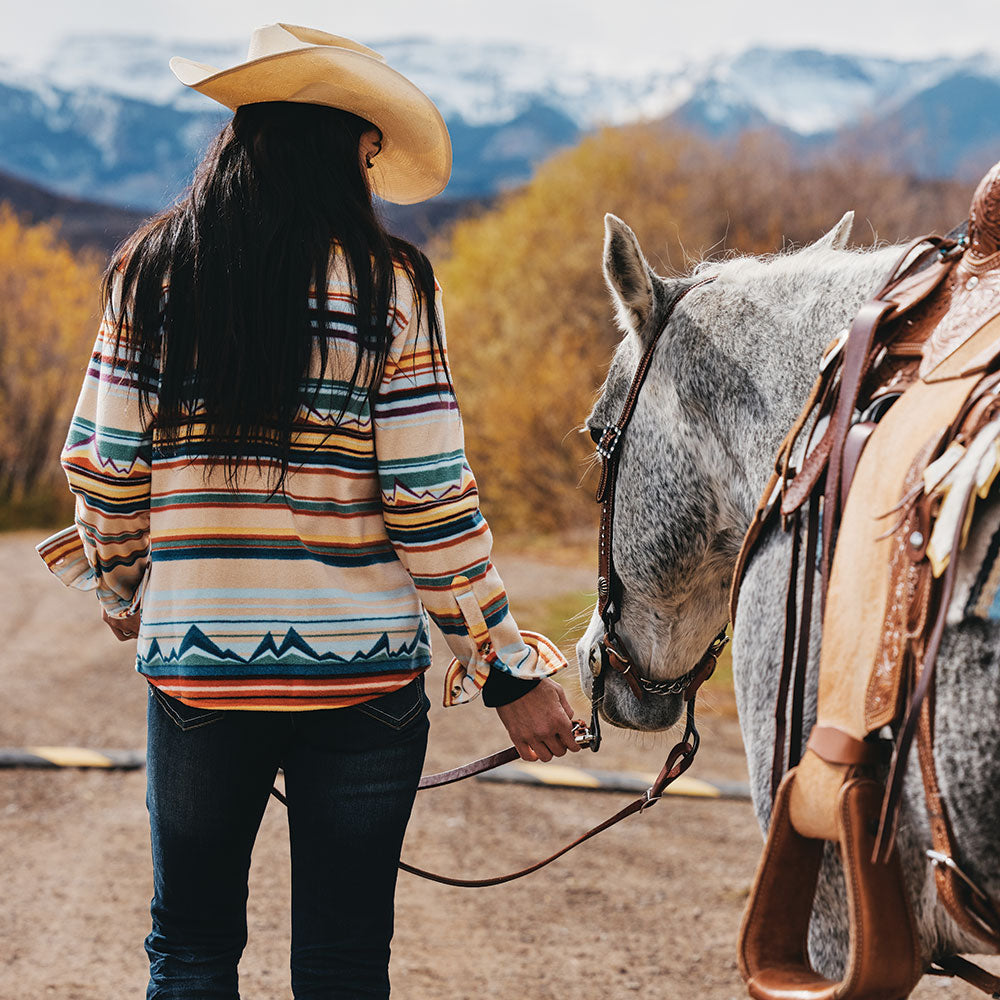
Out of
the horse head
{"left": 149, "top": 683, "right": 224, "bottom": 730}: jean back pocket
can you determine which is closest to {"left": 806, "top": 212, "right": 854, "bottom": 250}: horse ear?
the horse head

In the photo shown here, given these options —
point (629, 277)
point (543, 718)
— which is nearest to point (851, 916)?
point (543, 718)

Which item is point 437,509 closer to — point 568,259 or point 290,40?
point 290,40

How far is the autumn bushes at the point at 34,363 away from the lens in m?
15.6

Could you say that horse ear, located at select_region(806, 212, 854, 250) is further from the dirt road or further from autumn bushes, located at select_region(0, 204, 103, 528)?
autumn bushes, located at select_region(0, 204, 103, 528)

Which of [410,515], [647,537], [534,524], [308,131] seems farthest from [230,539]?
[534,524]

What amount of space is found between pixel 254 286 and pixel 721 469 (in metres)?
0.80

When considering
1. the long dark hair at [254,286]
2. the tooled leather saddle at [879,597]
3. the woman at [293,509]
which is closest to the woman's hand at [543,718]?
the woman at [293,509]

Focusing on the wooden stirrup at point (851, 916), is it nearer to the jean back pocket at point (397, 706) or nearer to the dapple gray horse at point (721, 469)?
the dapple gray horse at point (721, 469)

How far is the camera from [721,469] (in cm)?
174

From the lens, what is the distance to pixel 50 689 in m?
6.06

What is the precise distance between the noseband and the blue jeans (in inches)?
18.9

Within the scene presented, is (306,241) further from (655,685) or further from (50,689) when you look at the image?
(50,689)

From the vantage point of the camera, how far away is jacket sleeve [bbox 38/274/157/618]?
1.56m

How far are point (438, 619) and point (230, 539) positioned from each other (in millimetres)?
334
